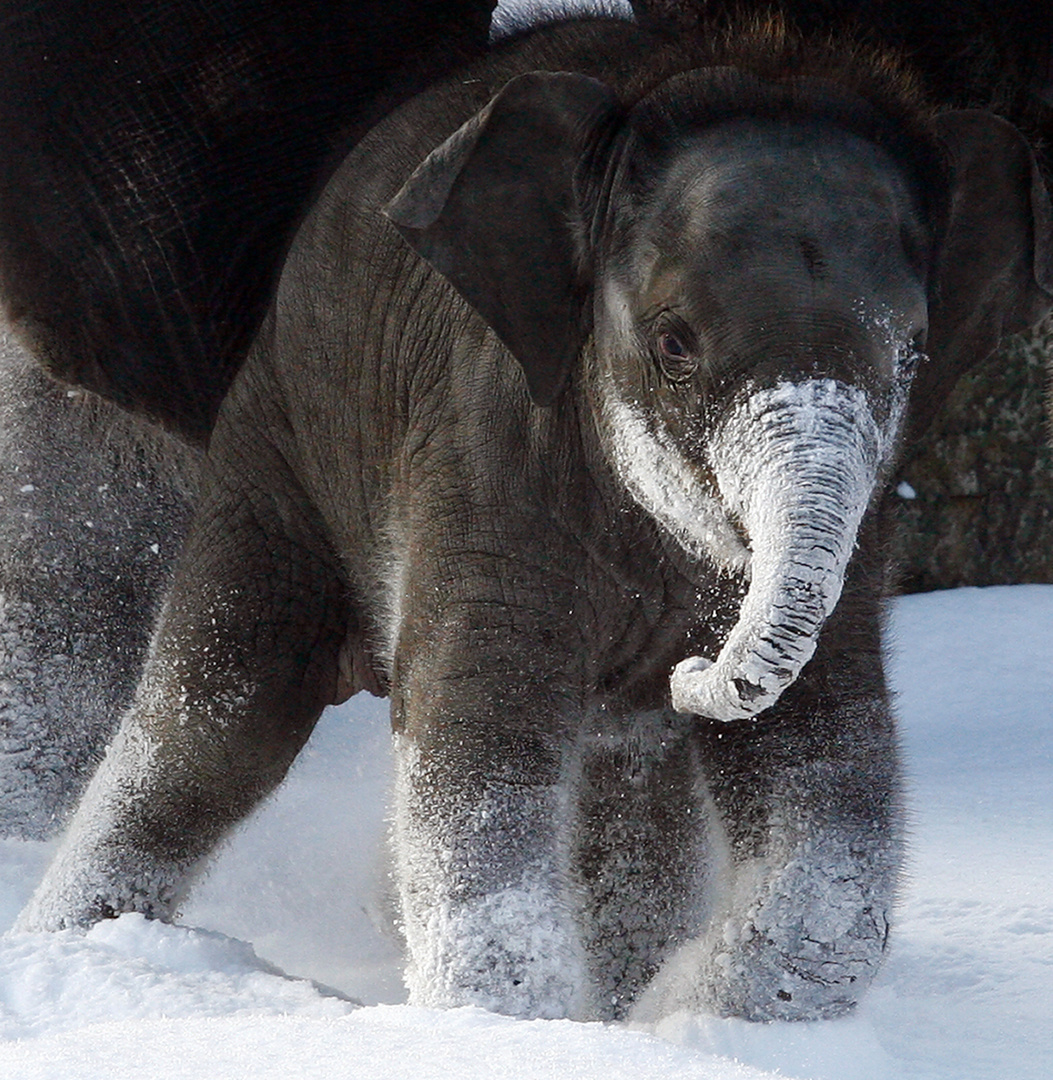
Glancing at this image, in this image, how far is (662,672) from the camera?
3.24m

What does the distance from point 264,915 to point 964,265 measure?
2040mm

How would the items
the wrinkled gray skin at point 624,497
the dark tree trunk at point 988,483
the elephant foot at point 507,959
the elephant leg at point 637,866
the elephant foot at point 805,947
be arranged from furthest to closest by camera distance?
the dark tree trunk at point 988,483 → the elephant leg at point 637,866 → the elephant foot at point 805,947 → the elephant foot at point 507,959 → the wrinkled gray skin at point 624,497

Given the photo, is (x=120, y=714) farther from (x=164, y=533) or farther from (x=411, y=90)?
(x=411, y=90)

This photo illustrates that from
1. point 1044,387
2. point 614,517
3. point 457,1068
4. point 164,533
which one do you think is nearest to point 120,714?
point 164,533

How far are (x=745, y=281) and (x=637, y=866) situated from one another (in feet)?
4.02

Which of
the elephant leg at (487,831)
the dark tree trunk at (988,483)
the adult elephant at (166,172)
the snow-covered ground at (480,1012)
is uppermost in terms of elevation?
the adult elephant at (166,172)

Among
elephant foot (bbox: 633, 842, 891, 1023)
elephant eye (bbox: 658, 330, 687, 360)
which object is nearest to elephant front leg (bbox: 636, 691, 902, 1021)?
elephant foot (bbox: 633, 842, 891, 1023)

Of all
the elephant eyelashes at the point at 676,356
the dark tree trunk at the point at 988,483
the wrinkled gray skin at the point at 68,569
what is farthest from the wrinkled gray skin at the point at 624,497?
the dark tree trunk at the point at 988,483

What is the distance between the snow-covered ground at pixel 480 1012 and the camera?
2377 millimetres

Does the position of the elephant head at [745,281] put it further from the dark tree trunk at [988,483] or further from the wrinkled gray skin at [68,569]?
the dark tree trunk at [988,483]

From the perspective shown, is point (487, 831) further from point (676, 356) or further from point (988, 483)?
point (988, 483)

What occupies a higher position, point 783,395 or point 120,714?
point 783,395

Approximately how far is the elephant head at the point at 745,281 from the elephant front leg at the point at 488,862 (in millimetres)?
340

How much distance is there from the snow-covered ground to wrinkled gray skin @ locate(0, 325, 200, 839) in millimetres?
216
